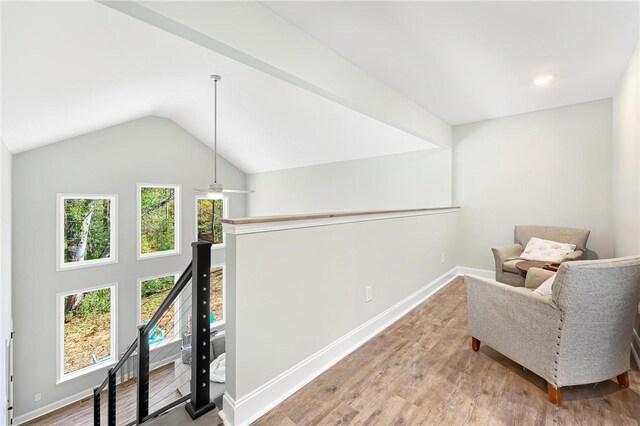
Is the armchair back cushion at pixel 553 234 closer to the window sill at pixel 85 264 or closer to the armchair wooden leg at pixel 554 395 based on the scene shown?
the armchair wooden leg at pixel 554 395

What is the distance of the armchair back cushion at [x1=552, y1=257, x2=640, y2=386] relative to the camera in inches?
59.6

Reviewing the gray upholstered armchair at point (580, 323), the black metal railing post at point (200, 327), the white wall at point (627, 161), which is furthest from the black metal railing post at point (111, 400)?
the white wall at point (627, 161)

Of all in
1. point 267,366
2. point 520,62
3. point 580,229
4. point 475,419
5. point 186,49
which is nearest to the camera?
point 475,419

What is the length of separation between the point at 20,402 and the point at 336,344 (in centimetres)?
585

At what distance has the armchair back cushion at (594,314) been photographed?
1.51 m

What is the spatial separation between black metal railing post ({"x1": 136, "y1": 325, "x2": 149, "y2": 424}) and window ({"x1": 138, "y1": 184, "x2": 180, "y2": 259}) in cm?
462

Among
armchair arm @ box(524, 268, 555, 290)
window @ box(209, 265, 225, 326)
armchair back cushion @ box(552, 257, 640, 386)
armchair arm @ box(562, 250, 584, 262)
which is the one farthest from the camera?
window @ box(209, 265, 225, 326)

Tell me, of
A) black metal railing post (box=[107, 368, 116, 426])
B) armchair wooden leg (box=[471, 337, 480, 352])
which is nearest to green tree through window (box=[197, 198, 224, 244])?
black metal railing post (box=[107, 368, 116, 426])

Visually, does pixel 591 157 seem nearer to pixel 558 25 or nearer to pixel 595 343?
pixel 558 25

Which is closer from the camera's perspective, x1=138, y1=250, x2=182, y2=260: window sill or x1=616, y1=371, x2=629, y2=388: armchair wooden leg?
x1=616, y1=371, x2=629, y2=388: armchair wooden leg

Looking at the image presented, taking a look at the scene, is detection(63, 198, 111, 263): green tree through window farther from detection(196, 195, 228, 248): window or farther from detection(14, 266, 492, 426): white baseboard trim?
detection(14, 266, 492, 426): white baseboard trim

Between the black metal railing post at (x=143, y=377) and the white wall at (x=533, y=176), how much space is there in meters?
4.26

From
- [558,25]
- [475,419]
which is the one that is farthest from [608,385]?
[558,25]

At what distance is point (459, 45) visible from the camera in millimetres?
2199
